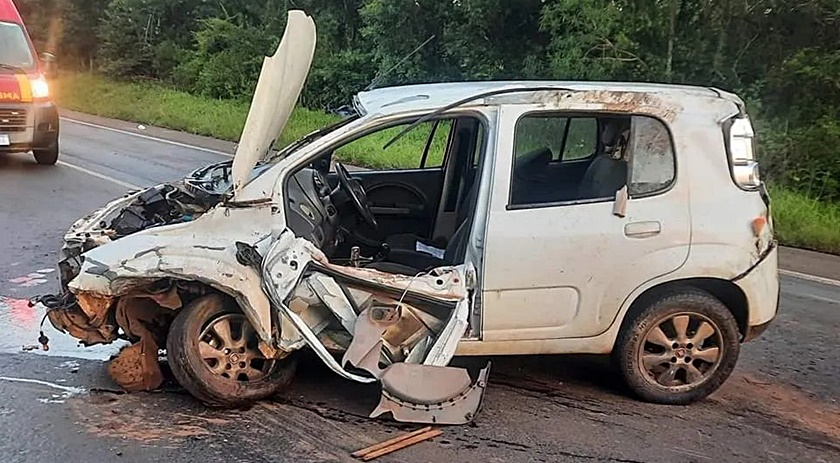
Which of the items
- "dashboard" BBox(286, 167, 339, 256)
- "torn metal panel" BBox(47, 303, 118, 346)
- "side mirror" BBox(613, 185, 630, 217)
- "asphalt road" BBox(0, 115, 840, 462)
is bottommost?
"asphalt road" BBox(0, 115, 840, 462)

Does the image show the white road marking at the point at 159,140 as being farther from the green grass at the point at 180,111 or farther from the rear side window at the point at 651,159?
the rear side window at the point at 651,159

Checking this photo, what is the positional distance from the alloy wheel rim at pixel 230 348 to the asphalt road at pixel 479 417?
204 millimetres

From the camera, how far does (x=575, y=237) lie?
4.65m

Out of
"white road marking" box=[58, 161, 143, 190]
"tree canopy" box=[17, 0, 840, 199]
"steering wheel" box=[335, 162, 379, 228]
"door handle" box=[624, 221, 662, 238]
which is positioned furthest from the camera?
"tree canopy" box=[17, 0, 840, 199]

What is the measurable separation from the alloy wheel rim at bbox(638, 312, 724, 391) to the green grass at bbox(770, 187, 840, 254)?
516 cm

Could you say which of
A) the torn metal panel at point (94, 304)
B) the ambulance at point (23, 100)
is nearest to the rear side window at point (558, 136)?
the torn metal panel at point (94, 304)

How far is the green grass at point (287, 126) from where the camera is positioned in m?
9.55

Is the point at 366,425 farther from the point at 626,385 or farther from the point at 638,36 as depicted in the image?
the point at 638,36

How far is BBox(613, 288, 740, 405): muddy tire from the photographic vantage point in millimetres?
4828

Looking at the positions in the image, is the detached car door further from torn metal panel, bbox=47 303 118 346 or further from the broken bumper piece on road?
torn metal panel, bbox=47 303 118 346

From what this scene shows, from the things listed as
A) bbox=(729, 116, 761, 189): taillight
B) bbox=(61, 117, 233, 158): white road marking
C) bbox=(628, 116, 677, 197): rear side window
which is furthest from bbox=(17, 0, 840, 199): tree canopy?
bbox=(628, 116, 677, 197): rear side window

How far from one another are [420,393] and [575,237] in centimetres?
114

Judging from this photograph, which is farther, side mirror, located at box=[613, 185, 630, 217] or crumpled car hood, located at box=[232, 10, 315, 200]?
side mirror, located at box=[613, 185, 630, 217]

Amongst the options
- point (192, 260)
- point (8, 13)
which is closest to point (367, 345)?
point (192, 260)
